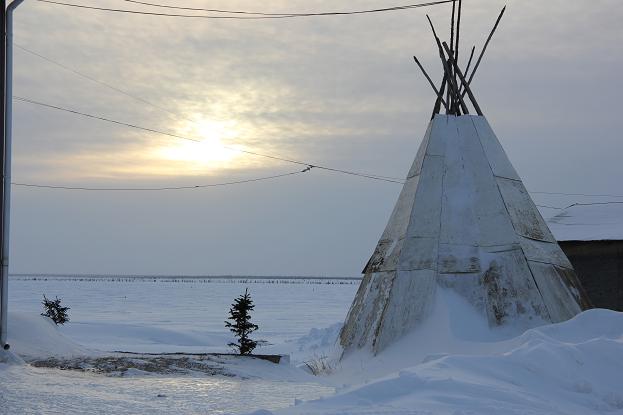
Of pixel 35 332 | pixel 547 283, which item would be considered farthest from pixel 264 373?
pixel 547 283

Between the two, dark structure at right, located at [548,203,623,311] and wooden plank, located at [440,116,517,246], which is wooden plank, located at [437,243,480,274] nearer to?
wooden plank, located at [440,116,517,246]

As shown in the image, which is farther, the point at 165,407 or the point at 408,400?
the point at 165,407

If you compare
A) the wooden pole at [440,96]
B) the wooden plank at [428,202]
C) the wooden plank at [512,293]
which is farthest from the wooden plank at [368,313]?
the wooden pole at [440,96]

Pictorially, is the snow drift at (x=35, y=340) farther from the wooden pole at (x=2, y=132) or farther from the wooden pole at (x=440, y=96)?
the wooden pole at (x=440, y=96)

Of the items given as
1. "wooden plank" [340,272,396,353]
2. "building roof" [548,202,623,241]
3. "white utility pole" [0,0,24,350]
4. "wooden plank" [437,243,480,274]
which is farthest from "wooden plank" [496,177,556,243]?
"white utility pole" [0,0,24,350]

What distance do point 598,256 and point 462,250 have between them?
681 cm

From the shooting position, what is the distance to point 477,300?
48.6ft

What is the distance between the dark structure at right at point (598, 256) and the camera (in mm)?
19859

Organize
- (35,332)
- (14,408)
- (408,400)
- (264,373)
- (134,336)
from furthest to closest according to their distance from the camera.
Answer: (134,336) < (35,332) < (264,373) < (14,408) < (408,400)

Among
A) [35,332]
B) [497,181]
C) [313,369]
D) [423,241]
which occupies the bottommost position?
[313,369]

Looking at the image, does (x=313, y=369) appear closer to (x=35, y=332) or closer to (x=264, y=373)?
(x=264, y=373)

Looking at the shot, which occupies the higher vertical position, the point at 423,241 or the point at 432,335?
the point at 423,241

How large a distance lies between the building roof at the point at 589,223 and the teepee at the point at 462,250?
14.4 ft

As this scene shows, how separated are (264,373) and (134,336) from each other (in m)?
14.6
